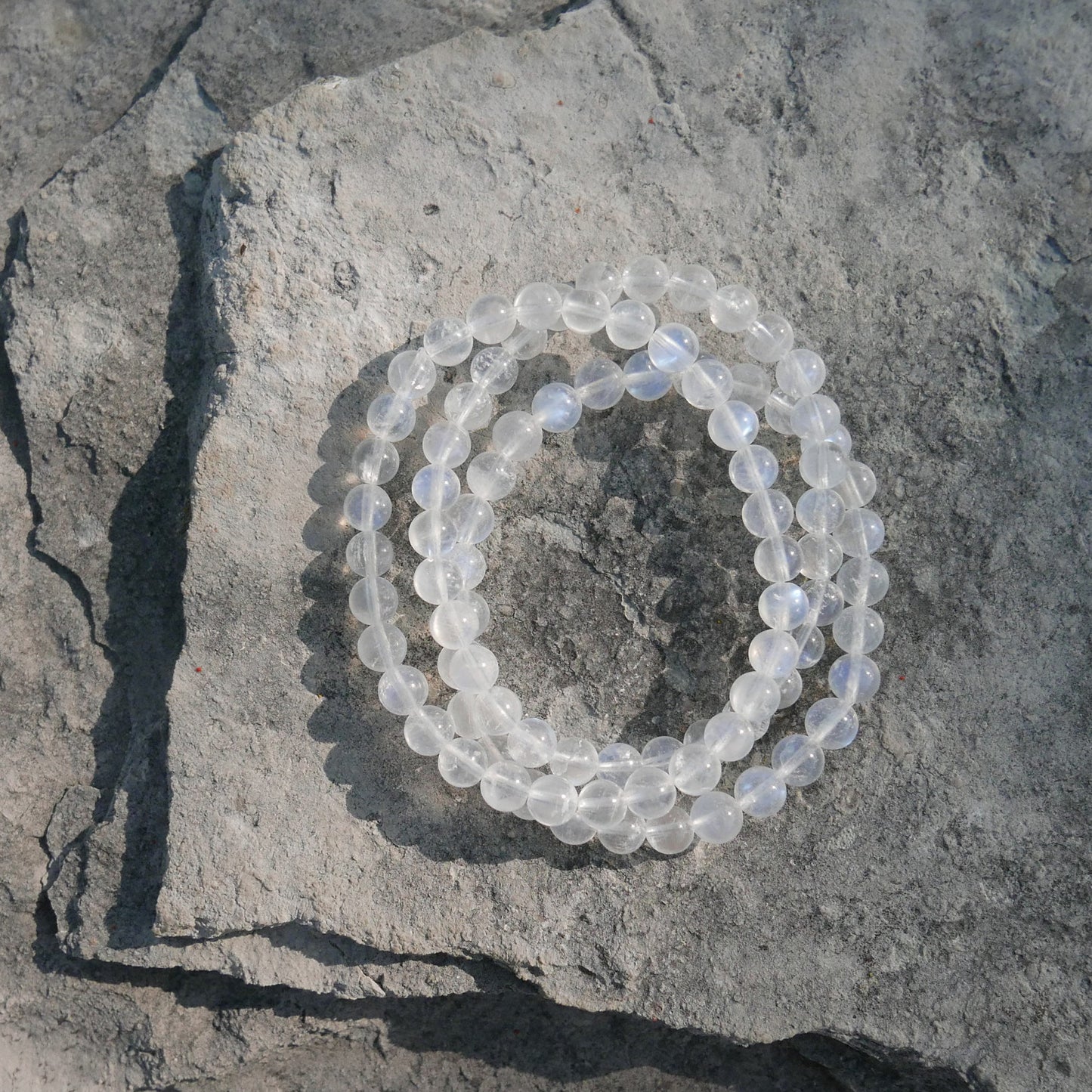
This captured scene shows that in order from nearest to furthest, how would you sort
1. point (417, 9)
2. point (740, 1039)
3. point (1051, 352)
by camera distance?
1. point (740, 1039)
2. point (1051, 352)
3. point (417, 9)

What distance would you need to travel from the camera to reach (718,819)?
2.47 metres

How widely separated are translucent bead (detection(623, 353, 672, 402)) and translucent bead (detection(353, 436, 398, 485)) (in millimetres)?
558

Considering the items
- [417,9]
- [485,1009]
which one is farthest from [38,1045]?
[417,9]

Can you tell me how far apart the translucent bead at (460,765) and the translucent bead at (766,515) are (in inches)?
30.9

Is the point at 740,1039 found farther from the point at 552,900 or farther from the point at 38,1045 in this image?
the point at 38,1045

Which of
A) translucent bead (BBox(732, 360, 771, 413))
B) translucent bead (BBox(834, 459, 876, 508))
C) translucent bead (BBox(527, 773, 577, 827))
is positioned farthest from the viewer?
translucent bead (BBox(732, 360, 771, 413))

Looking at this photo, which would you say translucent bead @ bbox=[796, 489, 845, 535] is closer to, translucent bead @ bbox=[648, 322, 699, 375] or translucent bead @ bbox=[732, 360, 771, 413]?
translucent bead @ bbox=[732, 360, 771, 413]

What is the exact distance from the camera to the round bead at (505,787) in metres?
2.47

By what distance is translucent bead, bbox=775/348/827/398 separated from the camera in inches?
102

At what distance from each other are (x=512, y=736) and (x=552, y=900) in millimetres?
370

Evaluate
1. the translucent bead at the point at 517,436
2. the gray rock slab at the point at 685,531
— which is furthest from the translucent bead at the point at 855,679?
the translucent bead at the point at 517,436

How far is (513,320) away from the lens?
2.61m

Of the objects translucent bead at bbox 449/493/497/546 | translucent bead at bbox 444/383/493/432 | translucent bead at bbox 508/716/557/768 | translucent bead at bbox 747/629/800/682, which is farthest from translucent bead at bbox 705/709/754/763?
translucent bead at bbox 444/383/493/432

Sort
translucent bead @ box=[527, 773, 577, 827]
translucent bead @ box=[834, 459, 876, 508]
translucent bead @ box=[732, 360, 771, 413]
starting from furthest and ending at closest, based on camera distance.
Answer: translucent bead @ box=[732, 360, 771, 413] → translucent bead @ box=[834, 459, 876, 508] → translucent bead @ box=[527, 773, 577, 827]
